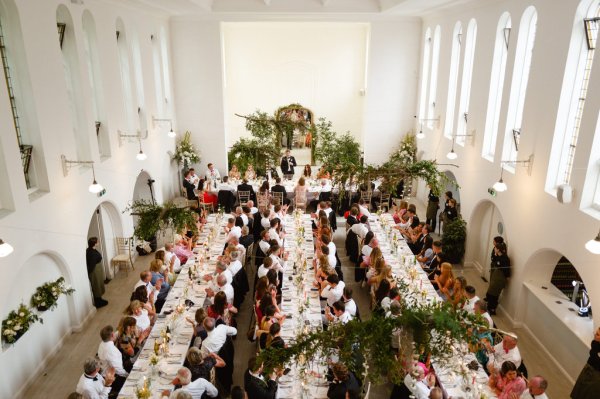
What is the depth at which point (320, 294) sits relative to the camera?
9.56 metres

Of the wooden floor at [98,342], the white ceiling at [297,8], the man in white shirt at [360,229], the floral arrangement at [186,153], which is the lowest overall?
the wooden floor at [98,342]

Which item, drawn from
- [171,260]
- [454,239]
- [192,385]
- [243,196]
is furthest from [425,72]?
[192,385]

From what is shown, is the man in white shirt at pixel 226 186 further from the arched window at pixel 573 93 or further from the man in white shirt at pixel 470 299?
the arched window at pixel 573 93

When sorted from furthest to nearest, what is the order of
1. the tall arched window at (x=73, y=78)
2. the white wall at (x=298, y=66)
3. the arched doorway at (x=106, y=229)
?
1. the white wall at (x=298, y=66)
2. the arched doorway at (x=106, y=229)
3. the tall arched window at (x=73, y=78)

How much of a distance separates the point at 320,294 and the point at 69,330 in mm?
5323

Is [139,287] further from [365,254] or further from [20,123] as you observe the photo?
[365,254]

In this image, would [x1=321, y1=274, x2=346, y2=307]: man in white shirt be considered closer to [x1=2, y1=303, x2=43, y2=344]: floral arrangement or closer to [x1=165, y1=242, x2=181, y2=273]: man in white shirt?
[x1=165, y1=242, x2=181, y2=273]: man in white shirt

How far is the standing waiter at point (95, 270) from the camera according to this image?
10.7 m

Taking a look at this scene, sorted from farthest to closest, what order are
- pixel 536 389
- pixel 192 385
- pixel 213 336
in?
pixel 213 336, pixel 192 385, pixel 536 389

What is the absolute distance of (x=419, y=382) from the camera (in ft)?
22.2

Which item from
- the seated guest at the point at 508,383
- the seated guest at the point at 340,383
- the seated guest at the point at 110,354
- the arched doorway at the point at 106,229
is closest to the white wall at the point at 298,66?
the arched doorway at the point at 106,229

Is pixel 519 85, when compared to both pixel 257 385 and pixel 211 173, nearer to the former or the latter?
pixel 257 385

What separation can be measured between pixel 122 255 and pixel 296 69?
41.4ft

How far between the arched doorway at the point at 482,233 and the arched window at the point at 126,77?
31.9 feet
